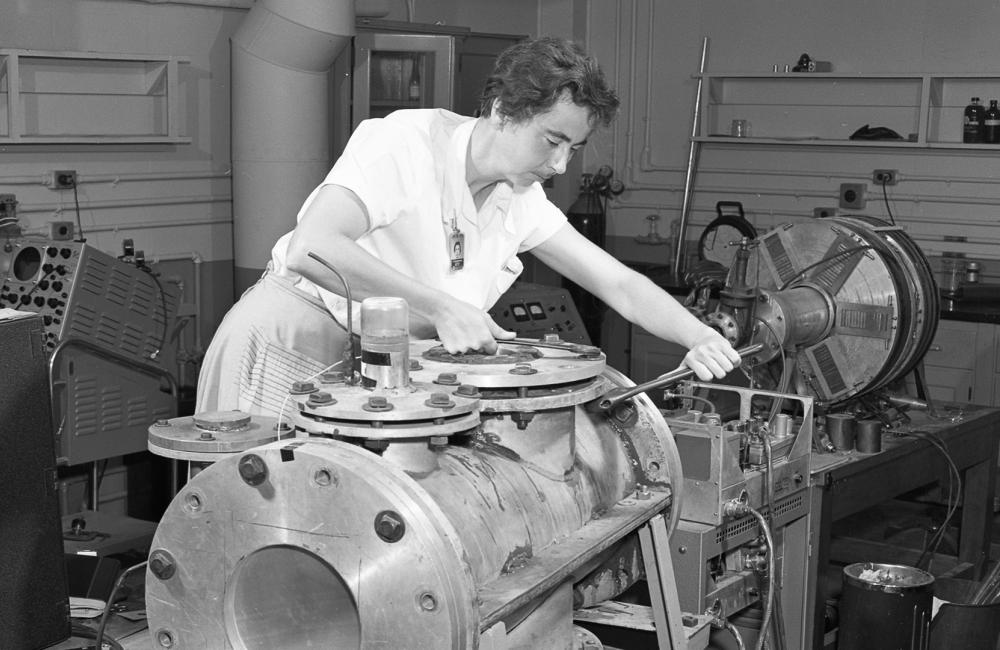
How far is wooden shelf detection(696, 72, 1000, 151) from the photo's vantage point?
4609 millimetres

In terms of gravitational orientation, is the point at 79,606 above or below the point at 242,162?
below

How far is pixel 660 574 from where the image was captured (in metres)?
1.45

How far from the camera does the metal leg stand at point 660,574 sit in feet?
4.77

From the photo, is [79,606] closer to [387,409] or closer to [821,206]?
[387,409]

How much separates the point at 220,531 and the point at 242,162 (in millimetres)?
2971

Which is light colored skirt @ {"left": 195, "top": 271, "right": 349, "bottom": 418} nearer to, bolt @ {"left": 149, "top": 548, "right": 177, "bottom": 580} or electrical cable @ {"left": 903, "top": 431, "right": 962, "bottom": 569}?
bolt @ {"left": 149, "top": 548, "right": 177, "bottom": 580}

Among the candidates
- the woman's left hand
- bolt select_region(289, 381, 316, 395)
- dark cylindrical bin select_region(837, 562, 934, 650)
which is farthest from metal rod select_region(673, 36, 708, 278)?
bolt select_region(289, 381, 316, 395)

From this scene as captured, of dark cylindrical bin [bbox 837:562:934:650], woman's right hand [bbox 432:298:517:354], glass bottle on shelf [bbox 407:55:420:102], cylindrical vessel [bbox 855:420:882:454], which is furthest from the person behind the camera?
glass bottle on shelf [bbox 407:55:420:102]

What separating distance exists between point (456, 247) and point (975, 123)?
336 cm

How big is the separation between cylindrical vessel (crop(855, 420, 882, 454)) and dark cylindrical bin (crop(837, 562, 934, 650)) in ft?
1.22

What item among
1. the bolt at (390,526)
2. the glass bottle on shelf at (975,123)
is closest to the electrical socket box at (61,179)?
the bolt at (390,526)

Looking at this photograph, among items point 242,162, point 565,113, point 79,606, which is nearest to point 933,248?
point 242,162

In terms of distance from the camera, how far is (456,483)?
46.8 inches

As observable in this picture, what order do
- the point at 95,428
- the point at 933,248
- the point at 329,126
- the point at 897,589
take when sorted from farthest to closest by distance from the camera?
the point at 933,248, the point at 329,126, the point at 95,428, the point at 897,589
